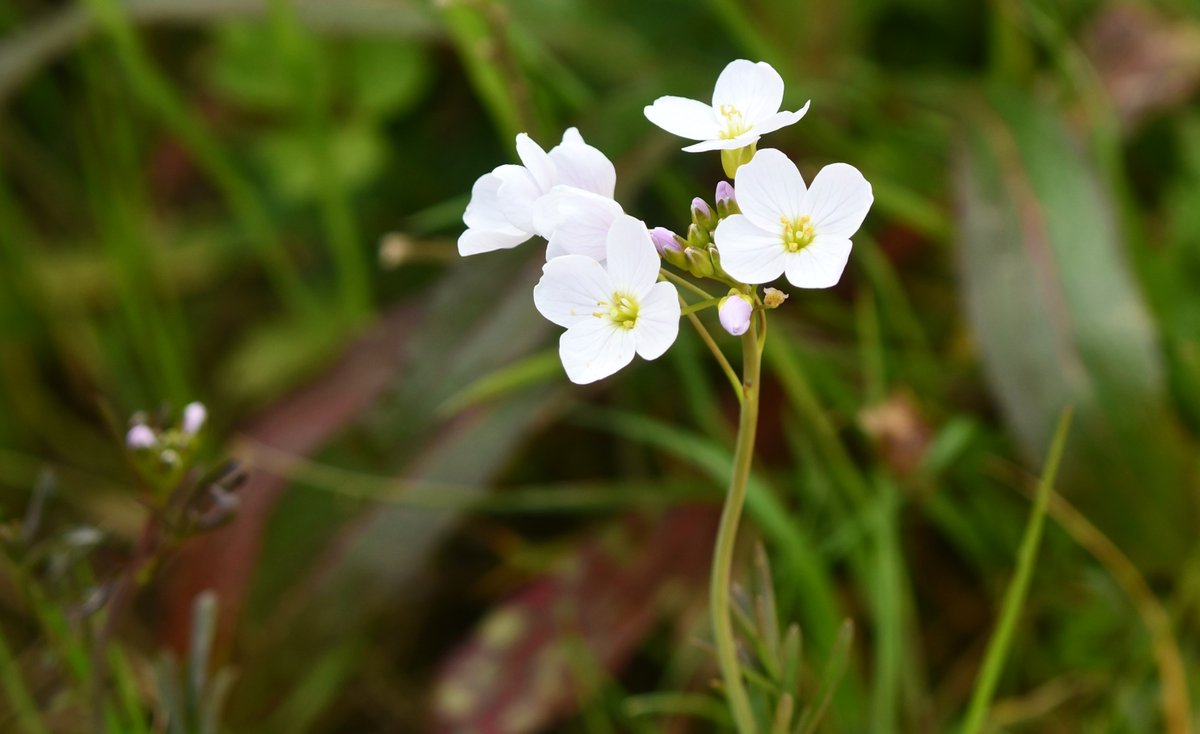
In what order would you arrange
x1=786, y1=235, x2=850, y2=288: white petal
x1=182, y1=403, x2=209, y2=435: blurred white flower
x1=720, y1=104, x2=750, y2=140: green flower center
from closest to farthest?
x1=786, y1=235, x2=850, y2=288: white petal, x1=720, y1=104, x2=750, y2=140: green flower center, x1=182, y1=403, x2=209, y2=435: blurred white flower

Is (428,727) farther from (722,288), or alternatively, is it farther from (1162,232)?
(1162,232)

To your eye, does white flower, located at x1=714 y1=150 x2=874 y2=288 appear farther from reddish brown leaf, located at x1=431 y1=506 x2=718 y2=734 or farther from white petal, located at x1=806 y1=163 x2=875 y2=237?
reddish brown leaf, located at x1=431 y1=506 x2=718 y2=734

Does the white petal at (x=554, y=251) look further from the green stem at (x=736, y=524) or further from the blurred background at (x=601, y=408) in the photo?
the blurred background at (x=601, y=408)

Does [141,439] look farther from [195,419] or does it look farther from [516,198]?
[516,198]

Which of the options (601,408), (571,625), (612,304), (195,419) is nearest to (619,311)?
(612,304)

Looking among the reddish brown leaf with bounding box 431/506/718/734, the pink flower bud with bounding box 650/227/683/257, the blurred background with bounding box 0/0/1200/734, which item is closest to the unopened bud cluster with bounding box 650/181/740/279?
the pink flower bud with bounding box 650/227/683/257

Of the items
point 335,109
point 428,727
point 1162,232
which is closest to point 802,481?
point 428,727

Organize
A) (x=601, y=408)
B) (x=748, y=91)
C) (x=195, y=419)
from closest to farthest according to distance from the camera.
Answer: (x=748, y=91), (x=195, y=419), (x=601, y=408)
